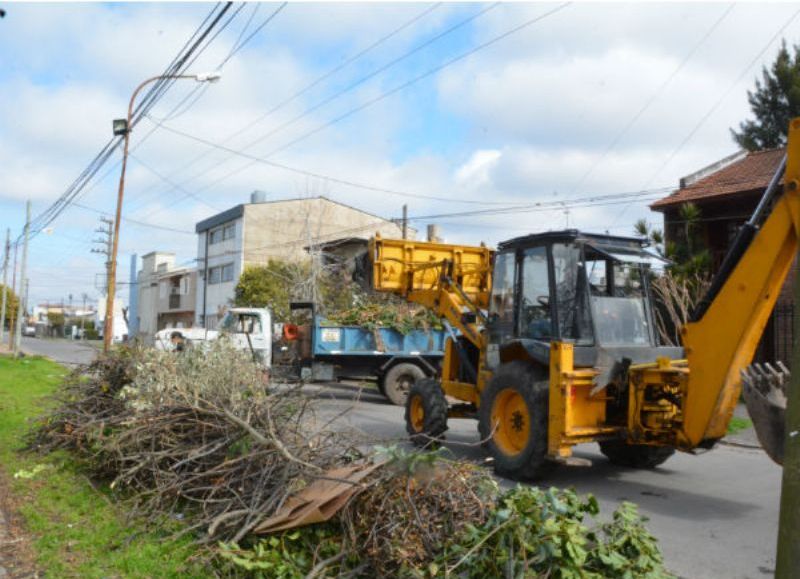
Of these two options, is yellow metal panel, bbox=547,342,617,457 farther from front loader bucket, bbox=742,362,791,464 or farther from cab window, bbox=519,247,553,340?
front loader bucket, bbox=742,362,791,464

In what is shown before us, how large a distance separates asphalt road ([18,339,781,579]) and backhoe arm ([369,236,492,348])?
7.71 feet

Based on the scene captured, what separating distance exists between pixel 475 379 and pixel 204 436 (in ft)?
15.9

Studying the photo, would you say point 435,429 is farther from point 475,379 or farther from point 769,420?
point 769,420

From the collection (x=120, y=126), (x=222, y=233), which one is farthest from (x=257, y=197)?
(x=120, y=126)

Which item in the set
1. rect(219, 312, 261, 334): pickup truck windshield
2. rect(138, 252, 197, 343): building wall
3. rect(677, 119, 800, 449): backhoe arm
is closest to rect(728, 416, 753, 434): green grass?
rect(677, 119, 800, 449): backhoe arm

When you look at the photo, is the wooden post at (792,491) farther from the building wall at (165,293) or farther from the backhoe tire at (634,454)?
the building wall at (165,293)

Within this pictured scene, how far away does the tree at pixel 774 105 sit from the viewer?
30.6m

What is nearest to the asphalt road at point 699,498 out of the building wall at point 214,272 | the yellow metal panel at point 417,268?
the yellow metal panel at point 417,268

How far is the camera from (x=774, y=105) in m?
31.9

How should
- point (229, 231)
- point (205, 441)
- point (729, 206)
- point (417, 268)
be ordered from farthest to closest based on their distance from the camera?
point (229, 231) → point (729, 206) → point (417, 268) → point (205, 441)

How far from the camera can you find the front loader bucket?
239 inches

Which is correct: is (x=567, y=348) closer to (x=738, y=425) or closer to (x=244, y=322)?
(x=738, y=425)

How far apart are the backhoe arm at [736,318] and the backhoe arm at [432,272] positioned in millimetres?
4332

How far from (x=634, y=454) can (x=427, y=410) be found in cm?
284
